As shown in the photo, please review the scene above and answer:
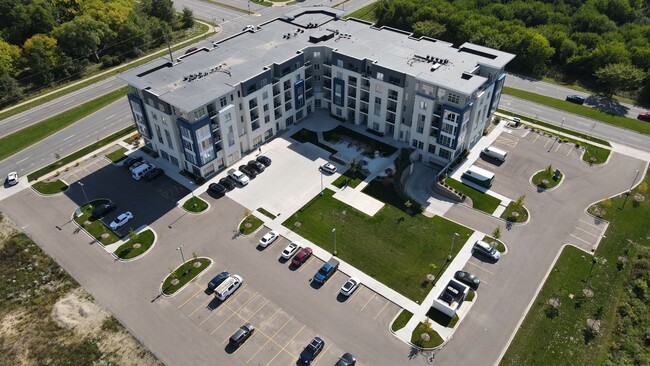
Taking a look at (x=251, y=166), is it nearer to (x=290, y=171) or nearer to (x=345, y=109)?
(x=290, y=171)

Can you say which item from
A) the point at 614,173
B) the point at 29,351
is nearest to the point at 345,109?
the point at 614,173

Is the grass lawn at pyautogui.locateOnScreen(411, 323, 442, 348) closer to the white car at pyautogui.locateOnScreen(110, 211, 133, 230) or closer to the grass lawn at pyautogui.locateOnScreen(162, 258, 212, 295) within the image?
the grass lawn at pyautogui.locateOnScreen(162, 258, 212, 295)

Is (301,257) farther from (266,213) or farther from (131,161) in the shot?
(131,161)

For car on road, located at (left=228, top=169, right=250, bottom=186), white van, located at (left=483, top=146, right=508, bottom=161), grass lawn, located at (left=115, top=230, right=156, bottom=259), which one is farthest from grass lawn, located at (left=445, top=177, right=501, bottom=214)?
grass lawn, located at (left=115, top=230, right=156, bottom=259)

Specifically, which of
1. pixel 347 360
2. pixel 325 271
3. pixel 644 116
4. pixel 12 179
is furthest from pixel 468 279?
pixel 12 179

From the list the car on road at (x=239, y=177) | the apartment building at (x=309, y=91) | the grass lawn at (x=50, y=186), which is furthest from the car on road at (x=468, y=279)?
the grass lawn at (x=50, y=186)

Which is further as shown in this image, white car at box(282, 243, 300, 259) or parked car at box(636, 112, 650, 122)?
parked car at box(636, 112, 650, 122)
